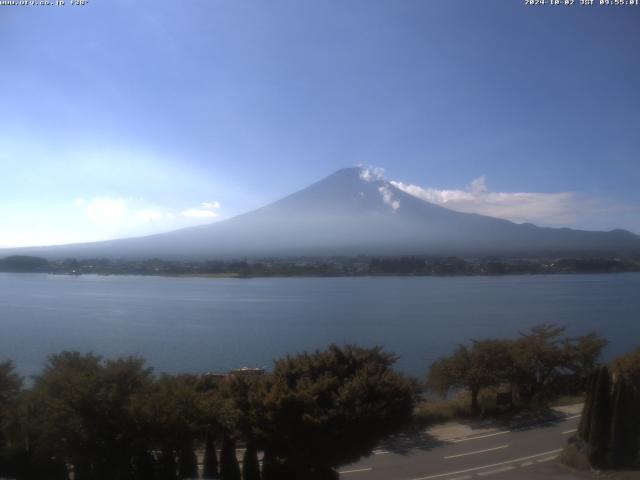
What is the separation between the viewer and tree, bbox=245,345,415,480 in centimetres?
388

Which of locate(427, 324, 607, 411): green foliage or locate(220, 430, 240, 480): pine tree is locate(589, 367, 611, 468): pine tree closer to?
locate(427, 324, 607, 411): green foliage

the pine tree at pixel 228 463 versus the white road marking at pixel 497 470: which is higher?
the pine tree at pixel 228 463

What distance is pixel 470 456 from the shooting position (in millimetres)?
5316

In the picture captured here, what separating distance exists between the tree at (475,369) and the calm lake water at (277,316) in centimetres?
302

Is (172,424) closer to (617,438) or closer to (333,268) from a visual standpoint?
(617,438)

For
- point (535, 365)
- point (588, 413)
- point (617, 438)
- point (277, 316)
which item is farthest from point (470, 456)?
point (277, 316)

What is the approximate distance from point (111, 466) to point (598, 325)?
17.3 m

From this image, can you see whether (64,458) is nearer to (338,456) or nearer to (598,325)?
(338,456)

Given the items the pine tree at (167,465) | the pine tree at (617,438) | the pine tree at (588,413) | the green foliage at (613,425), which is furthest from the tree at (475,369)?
the pine tree at (167,465)

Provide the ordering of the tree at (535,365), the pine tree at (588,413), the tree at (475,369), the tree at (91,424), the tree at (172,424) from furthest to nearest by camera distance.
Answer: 1. the tree at (535,365)
2. the tree at (475,369)
3. the pine tree at (588,413)
4. the tree at (172,424)
5. the tree at (91,424)

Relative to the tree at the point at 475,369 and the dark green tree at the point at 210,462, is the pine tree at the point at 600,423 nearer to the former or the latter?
the tree at the point at 475,369

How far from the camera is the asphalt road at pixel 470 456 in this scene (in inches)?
188

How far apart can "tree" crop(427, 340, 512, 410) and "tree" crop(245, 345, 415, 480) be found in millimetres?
3529

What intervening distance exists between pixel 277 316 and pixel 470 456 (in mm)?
14110
